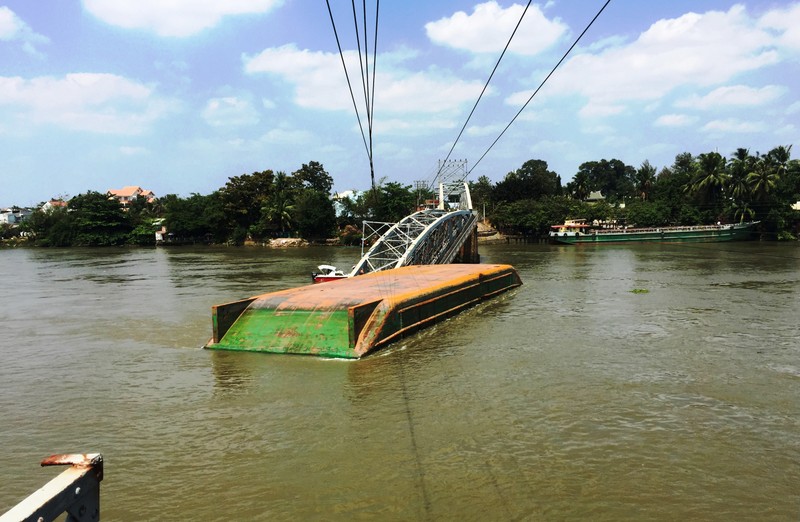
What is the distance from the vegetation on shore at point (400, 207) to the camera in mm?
87562

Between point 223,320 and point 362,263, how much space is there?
1648 centimetres

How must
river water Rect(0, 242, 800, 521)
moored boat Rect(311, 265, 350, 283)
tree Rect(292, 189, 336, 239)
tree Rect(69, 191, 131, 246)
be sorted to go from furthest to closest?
tree Rect(69, 191, 131, 246), tree Rect(292, 189, 336, 239), moored boat Rect(311, 265, 350, 283), river water Rect(0, 242, 800, 521)

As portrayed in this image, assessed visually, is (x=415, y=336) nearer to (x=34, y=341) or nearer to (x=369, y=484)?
(x=369, y=484)

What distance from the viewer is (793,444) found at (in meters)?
9.42

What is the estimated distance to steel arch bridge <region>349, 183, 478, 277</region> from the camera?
116ft

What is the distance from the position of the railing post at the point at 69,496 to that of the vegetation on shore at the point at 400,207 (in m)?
88.7

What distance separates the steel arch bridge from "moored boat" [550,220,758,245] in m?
38.9

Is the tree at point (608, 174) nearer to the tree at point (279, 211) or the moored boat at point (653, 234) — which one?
the moored boat at point (653, 234)

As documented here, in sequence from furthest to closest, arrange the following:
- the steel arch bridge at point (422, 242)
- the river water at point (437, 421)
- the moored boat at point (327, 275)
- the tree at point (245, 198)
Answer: the tree at point (245, 198) < the steel arch bridge at point (422, 242) < the moored boat at point (327, 275) < the river water at point (437, 421)

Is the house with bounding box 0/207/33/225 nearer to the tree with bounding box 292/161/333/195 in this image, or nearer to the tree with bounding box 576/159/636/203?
the tree with bounding box 292/161/333/195

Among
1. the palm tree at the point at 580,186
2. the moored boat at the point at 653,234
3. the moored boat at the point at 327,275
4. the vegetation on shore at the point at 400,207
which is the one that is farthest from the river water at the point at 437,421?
the palm tree at the point at 580,186

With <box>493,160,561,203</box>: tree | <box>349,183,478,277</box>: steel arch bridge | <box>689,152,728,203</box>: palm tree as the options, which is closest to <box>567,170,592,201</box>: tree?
<box>493,160,561,203</box>: tree

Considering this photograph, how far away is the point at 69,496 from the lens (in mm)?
3227

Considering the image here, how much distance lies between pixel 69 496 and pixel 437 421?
8093mm
